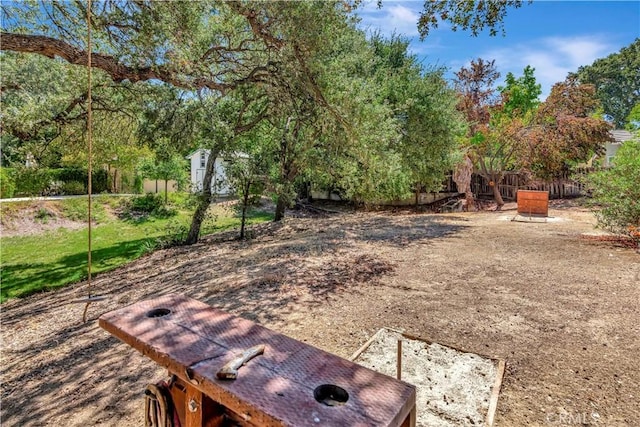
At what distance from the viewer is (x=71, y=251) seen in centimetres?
970

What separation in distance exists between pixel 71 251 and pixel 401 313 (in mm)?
10268

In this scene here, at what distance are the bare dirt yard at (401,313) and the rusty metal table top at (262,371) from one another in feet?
3.44

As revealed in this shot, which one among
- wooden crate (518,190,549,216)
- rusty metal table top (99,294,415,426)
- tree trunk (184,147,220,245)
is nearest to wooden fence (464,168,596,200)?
wooden crate (518,190,549,216)

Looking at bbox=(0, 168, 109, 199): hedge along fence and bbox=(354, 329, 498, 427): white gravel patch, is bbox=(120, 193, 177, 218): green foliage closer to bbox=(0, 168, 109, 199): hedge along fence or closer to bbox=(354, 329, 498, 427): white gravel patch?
bbox=(0, 168, 109, 199): hedge along fence

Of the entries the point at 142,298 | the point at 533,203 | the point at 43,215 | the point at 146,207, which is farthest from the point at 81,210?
the point at 533,203

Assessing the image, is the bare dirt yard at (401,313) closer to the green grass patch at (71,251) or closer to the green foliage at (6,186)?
the green grass patch at (71,251)

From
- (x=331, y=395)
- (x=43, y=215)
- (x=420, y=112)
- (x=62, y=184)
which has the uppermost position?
(x=420, y=112)

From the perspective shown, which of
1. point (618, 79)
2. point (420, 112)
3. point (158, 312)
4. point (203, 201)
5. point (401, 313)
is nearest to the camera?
point (158, 312)

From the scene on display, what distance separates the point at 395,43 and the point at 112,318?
507 inches

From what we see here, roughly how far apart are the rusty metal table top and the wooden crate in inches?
415

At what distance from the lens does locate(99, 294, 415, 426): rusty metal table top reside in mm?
1011

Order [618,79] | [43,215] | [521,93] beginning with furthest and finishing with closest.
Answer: [618,79], [521,93], [43,215]

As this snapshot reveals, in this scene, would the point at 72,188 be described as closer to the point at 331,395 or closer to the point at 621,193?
the point at 331,395

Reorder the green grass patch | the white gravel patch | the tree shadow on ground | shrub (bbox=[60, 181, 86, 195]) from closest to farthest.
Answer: the white gravel patch
the tree shadow on ground
the green grass patch
shrub (bbox=[60, 181, 86, 195])
